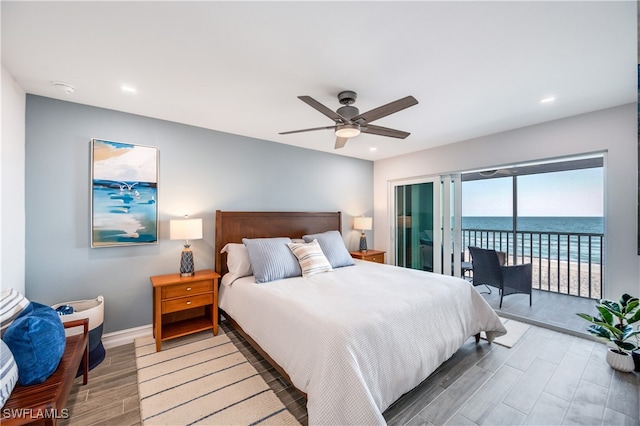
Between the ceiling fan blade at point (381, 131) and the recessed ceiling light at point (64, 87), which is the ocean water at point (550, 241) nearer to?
the ceiling fan blade at point (381, 131)

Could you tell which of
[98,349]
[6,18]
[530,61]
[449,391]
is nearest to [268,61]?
[6,18]

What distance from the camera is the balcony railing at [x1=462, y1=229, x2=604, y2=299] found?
4.22 metres

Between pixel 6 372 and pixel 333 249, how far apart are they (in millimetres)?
2901

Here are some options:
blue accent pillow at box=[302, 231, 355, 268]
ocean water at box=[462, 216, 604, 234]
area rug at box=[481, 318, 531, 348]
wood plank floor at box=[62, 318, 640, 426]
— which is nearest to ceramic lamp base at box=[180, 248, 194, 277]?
wood plank floor at box=[62, 318, 640, 426]

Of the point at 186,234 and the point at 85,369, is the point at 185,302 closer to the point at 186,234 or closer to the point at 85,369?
the point at 186,234

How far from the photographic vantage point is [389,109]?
2066 mm

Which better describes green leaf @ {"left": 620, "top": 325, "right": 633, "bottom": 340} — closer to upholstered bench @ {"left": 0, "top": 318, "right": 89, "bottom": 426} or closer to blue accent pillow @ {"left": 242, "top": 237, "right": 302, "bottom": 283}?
blue accent pillow @ {"left": 242, "top": 237, "right": 302, "bottom": 283}

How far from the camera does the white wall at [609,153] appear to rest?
257 centimetres

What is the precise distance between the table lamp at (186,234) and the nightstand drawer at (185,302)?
279 mm

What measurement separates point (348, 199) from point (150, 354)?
144 inches

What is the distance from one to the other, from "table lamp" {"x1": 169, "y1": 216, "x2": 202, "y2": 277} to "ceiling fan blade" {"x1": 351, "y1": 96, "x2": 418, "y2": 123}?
2.06 metres

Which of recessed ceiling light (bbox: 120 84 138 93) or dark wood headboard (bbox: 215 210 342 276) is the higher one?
recessed ceiling light (bbox: 120 84 138 93)

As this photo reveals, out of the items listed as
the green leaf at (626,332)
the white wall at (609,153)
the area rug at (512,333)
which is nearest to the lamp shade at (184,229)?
the area rug at (512,333)

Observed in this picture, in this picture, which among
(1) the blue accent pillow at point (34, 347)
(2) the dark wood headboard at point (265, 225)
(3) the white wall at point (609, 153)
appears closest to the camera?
(1) the blue accent pillow at point (34, 347)
